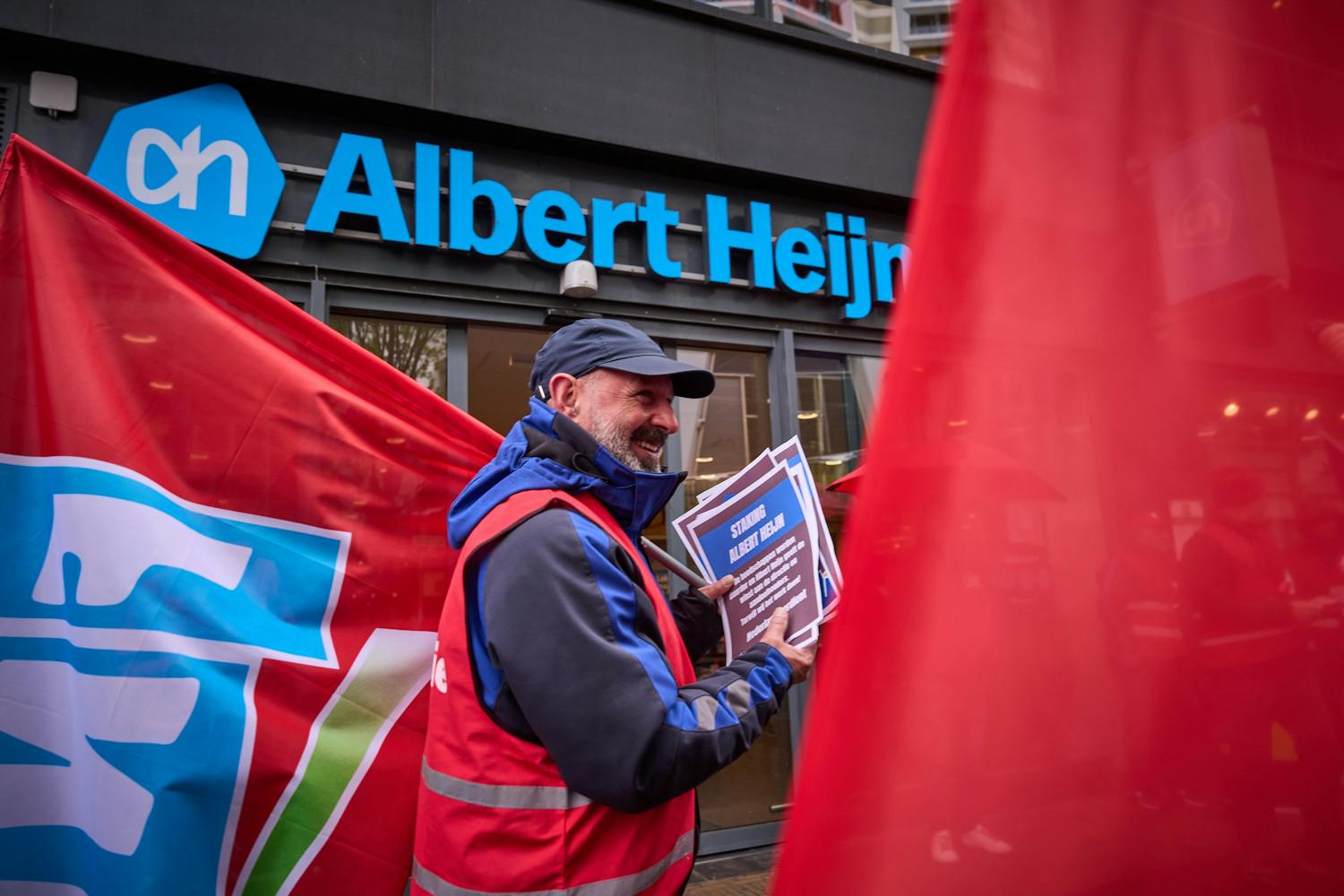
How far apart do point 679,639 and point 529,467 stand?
0.53 meters

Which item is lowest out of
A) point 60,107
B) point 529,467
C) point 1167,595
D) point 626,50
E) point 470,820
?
point 470,820

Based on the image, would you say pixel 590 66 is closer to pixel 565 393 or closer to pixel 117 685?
pixel 565 393

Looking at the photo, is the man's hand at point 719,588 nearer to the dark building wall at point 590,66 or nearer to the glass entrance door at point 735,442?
the glass entrance door at point 735,442

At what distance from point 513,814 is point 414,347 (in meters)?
3.60

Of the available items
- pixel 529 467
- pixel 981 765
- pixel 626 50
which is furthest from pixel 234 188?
pixel 981 765

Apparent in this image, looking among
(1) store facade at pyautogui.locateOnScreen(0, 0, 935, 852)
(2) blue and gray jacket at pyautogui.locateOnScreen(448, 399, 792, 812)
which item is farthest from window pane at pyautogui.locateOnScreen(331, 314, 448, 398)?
(2) blue and gray jacket at pyautogui.locateOnScreen(448, 399, 792, 812)

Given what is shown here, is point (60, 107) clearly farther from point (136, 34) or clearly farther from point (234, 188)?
point (234, 188)

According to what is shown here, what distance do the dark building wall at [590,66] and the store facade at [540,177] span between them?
0.01 meters

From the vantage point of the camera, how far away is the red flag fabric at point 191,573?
192 cm

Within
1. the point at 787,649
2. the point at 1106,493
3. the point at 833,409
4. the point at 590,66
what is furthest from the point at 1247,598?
the point at 833,409

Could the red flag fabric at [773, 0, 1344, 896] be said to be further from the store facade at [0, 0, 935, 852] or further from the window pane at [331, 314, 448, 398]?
the window pane at [331, 314, 448, 398]

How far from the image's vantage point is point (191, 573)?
2080 mm

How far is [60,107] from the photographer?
3973 millimetres

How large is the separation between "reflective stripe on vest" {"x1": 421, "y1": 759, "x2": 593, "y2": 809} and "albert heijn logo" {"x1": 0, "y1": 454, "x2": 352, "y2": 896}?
63 cm
